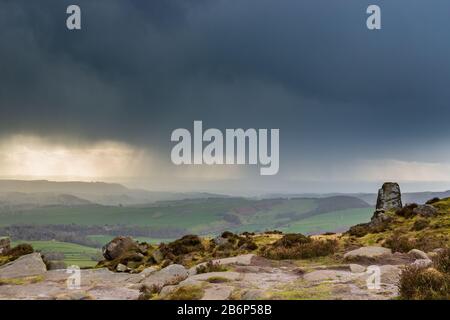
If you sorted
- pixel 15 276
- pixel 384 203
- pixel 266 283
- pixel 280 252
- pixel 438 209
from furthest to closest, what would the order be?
pixel 384 203 < pixel 438 209 < pixel 280 252 < pixel 15 276 < pixel 266 283

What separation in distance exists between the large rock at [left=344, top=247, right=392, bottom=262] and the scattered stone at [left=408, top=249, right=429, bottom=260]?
129 cm

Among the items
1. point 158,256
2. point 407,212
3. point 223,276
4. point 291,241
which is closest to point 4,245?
point 158,256

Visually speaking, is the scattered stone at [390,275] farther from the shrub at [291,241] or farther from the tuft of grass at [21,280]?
the tuft of grass at [21,280]

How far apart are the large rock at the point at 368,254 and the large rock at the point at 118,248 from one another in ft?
75.1

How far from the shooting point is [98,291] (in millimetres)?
17578

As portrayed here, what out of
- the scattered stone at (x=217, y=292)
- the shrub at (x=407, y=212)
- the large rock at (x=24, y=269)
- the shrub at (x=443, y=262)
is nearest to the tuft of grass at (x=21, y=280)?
the large rock at (x=24, y=269)

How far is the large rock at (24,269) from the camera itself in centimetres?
2372

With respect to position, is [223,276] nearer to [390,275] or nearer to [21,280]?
[390,275]

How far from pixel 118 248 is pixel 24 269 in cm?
1443

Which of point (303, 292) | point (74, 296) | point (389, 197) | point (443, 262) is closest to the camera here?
point (303, 292)

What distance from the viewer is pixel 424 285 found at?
488 inches

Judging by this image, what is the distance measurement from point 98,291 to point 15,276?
9.02 metres
